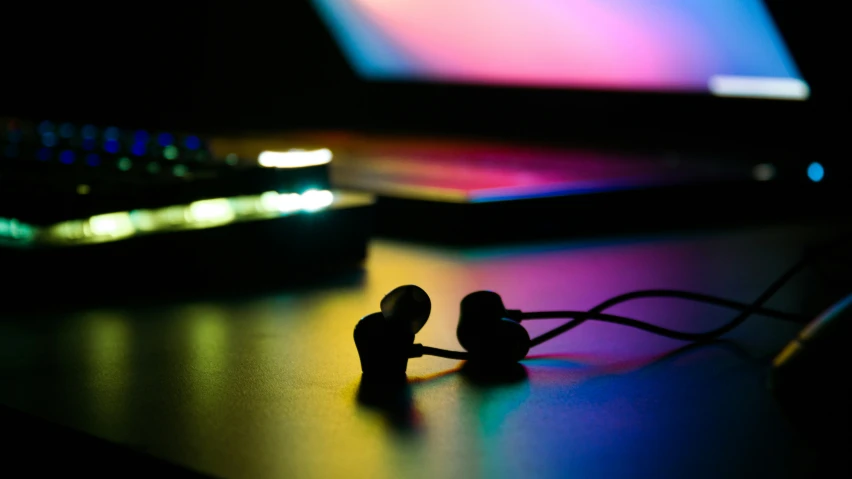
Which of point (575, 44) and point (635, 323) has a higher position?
point (575, 44)

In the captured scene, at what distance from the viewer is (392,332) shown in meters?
0.58

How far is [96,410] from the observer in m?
0.52

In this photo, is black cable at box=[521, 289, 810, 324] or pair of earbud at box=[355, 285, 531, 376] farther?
black cable at box=[521, 289, 810, 324]

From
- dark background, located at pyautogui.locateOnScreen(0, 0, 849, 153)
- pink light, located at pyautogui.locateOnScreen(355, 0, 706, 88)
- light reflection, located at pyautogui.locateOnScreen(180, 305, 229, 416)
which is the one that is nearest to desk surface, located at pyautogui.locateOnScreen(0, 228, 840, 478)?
light reflection, located at pyautogui.locateOnScreen(180, 305, 229, 416)

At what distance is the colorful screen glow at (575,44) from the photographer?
4.25ft

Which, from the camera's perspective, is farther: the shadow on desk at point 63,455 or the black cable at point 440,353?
the black cable at point 440,353

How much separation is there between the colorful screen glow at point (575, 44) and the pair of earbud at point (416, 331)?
0.78m

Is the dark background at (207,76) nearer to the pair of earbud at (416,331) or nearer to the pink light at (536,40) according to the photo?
the pink light at (536,40)

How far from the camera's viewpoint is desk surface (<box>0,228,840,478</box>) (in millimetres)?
439

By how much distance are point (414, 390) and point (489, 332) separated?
0.23 ft

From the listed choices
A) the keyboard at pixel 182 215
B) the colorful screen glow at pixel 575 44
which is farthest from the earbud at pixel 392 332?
the colorful screen glow at pixel 575 44

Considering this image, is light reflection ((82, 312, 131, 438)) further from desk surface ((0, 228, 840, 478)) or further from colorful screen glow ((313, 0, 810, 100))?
colorful screen glow ((313, 0, 810, 100))

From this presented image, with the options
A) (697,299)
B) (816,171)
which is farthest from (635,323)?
(816,171)

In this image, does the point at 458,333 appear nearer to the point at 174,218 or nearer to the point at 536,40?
A: the point at 174,218
